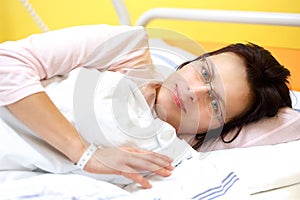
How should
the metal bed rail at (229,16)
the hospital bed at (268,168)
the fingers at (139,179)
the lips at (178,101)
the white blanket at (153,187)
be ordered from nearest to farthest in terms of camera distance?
the white blanket at (153,187) < the fingers at (139,179) < the hospital bed at (268,168) < the lips at (178,101) < the metal bed rail at (229,16)

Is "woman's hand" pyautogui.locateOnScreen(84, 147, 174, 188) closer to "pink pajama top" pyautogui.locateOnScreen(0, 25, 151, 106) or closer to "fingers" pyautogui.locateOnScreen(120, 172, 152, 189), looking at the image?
"fingers" pyautogui.locateOnScreen(120, 172, 152, 189)

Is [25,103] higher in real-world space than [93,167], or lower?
higher

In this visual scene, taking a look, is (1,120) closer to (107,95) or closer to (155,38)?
(107,95)

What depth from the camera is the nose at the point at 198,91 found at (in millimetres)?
1207

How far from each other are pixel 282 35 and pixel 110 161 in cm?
111

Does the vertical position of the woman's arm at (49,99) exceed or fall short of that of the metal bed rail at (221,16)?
it exceeds it

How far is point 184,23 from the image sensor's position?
2090 mm

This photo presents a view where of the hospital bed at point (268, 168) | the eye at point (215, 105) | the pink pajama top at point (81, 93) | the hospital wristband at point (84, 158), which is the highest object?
the pink pajama top at point (81, 93)

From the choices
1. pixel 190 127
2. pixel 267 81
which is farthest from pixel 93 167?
pixel 267 81

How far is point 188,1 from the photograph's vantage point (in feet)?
6.81

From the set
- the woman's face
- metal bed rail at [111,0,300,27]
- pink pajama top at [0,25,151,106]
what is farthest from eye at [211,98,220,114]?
metal bed rail at [111,0,300,27]

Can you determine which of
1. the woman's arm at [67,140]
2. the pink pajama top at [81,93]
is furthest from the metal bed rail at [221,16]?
the woman's arm at [67,140]

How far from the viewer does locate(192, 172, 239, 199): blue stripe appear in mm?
1000

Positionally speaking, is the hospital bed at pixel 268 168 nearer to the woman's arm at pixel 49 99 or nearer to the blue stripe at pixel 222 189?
the blue stripe at pixel 222 189
